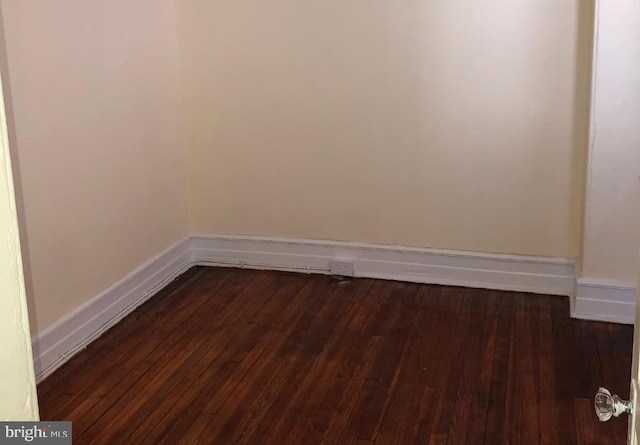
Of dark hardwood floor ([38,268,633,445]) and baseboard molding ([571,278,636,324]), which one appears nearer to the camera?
dark hardwood floor ([38,268,633,445])

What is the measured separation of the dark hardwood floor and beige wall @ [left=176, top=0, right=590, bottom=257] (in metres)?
0.39

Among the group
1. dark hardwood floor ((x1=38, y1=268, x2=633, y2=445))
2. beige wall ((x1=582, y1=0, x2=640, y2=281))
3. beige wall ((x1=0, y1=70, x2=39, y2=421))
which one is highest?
beige wall ((x1=0, y1=70, x2=39, y2=421))

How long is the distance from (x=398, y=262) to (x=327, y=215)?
16.9 inches

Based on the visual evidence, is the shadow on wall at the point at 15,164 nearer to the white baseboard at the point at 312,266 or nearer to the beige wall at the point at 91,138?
the beige wall at the point at 91,138

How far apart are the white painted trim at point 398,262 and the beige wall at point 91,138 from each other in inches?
11.7

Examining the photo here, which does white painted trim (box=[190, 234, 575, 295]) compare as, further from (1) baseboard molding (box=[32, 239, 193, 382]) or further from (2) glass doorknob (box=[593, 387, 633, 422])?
(2) glass doorknob (box=[593, 387, 633, 422])

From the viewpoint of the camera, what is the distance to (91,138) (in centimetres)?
293

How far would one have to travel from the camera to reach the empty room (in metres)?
2.49

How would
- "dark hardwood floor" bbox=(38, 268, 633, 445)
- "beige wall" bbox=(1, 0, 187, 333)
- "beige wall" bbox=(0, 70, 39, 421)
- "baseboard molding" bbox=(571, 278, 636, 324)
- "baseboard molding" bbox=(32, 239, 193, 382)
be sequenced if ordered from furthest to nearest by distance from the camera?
"baseboard molding" bbox=(571, 278, 636, 324)
"baseboard molding" bbox=(32, 239, 193, 382)
"beige wall" bbox=(1, 0, 187, 333)
"dark hardwood floor" bbox=(38, 268, 633, 445)
"beige wall" bbox=(0, 70, 39, 421)

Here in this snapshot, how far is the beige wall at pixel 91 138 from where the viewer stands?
259cm

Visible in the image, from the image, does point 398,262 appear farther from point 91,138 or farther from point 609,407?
point 609,407

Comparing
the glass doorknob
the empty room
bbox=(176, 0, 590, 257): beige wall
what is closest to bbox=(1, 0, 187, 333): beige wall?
the empty room

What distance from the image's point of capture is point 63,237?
9.17 ft

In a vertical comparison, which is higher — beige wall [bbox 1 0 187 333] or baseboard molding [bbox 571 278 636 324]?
beige wall [bbox 1 0 187 333]
